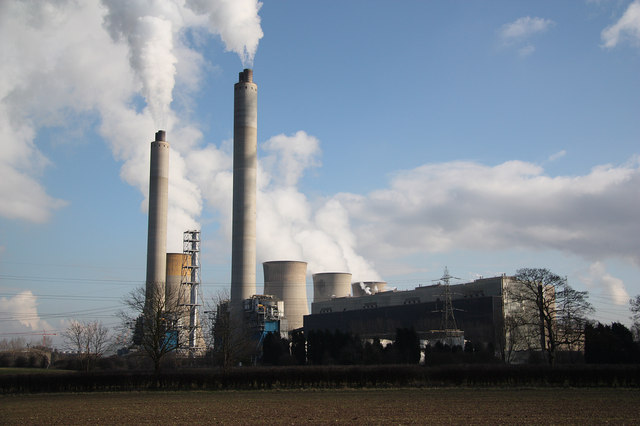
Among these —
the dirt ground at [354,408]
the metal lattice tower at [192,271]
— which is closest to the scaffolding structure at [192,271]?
the metal lattice tower at [192,271]

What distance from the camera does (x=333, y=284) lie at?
90.2 m

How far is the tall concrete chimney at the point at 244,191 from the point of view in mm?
65500

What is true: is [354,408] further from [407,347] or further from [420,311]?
[420,311]

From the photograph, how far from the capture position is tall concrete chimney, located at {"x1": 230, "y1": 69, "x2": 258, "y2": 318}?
6550 centimetres

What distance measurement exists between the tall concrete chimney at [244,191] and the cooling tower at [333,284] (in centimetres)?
2532

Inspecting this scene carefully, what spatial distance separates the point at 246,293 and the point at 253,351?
21.5ft

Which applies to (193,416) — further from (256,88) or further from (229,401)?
(256,88)

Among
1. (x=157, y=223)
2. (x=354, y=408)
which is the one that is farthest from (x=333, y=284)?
(x=354, y=408)

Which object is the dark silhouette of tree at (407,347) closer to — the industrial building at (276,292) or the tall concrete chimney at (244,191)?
the industrial building at (276,292)

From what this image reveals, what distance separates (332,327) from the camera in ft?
282

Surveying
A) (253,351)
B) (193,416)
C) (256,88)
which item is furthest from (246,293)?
(193,416)

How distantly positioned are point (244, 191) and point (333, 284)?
2926cm

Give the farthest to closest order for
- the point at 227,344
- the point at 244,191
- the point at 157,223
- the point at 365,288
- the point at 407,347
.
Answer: the point at 365,288 < the point at 157,223 < the point at 244,191 < the point at 407,347 < the point at 227,344

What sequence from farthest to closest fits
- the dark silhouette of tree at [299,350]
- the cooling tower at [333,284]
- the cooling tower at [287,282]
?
the cooling tower at [333,284], the cooling tower at [287,282], the dark silhouette of tree at [299,350]
